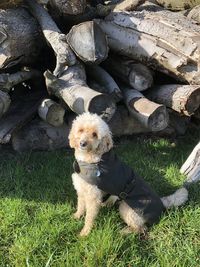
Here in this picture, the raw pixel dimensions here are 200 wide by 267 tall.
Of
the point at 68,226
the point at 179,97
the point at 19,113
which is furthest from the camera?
the point at 19,113

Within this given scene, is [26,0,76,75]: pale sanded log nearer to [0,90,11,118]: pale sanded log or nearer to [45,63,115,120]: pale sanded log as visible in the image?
[45,63,115,120]: pale sanded log

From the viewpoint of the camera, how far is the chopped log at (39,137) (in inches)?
217

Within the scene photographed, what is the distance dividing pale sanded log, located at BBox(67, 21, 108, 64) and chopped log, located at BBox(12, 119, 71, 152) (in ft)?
3.12

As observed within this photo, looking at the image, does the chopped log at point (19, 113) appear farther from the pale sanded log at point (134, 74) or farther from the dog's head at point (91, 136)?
the dog's head at point (91, 136)

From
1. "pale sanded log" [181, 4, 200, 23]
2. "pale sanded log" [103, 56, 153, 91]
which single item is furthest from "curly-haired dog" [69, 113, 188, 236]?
"pale sanded log" [181, 4, 200, 23]

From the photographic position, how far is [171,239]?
160 inches

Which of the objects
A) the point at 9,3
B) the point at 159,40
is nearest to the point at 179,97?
the point at 159,40

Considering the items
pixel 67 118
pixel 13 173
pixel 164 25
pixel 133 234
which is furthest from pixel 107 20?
pixel 133 234

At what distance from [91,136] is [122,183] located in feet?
1.75

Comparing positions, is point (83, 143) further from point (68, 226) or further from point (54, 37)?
point (54, 37)

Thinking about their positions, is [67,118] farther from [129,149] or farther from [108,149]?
[108,149]

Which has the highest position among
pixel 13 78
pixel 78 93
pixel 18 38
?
pixel 18 38

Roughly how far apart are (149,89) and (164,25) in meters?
0.84

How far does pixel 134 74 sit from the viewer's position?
18.4 feet
